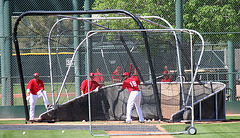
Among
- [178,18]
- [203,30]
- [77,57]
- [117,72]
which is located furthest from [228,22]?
[77,57]

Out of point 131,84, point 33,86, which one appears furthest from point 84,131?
point 33,86

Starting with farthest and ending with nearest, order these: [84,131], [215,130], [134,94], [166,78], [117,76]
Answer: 1. [117,76]
2. [166,78]
3. [134,94]
4. [215,130]
5. [84,131]

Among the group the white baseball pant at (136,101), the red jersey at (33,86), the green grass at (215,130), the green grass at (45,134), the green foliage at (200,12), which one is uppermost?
the green foliage at (200,12)

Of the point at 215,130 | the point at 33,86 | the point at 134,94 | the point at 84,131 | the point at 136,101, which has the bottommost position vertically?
the point at 215,130

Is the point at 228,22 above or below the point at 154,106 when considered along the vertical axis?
above

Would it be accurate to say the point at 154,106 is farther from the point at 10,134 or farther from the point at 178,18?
the point at 10,134

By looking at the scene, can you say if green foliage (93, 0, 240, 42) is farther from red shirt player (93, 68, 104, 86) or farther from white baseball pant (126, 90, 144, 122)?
white baseball pant (126, 90, 144, 122)

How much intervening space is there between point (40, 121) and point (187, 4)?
703 cm

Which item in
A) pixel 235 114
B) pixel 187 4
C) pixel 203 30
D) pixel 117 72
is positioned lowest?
pixel 235 114

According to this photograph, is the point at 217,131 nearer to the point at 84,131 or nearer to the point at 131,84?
the point at 131,84

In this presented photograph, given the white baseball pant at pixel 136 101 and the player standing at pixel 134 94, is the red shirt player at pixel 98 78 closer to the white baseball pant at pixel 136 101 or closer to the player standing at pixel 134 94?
the player standing at pixel 134 94

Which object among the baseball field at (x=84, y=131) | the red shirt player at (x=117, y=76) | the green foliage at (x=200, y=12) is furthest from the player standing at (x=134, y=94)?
the green foliage at (x=200, y=12)

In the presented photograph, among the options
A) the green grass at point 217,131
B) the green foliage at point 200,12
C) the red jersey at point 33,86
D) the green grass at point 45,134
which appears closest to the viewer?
the green grass at point 45,134

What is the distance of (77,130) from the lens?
959 centimetres
